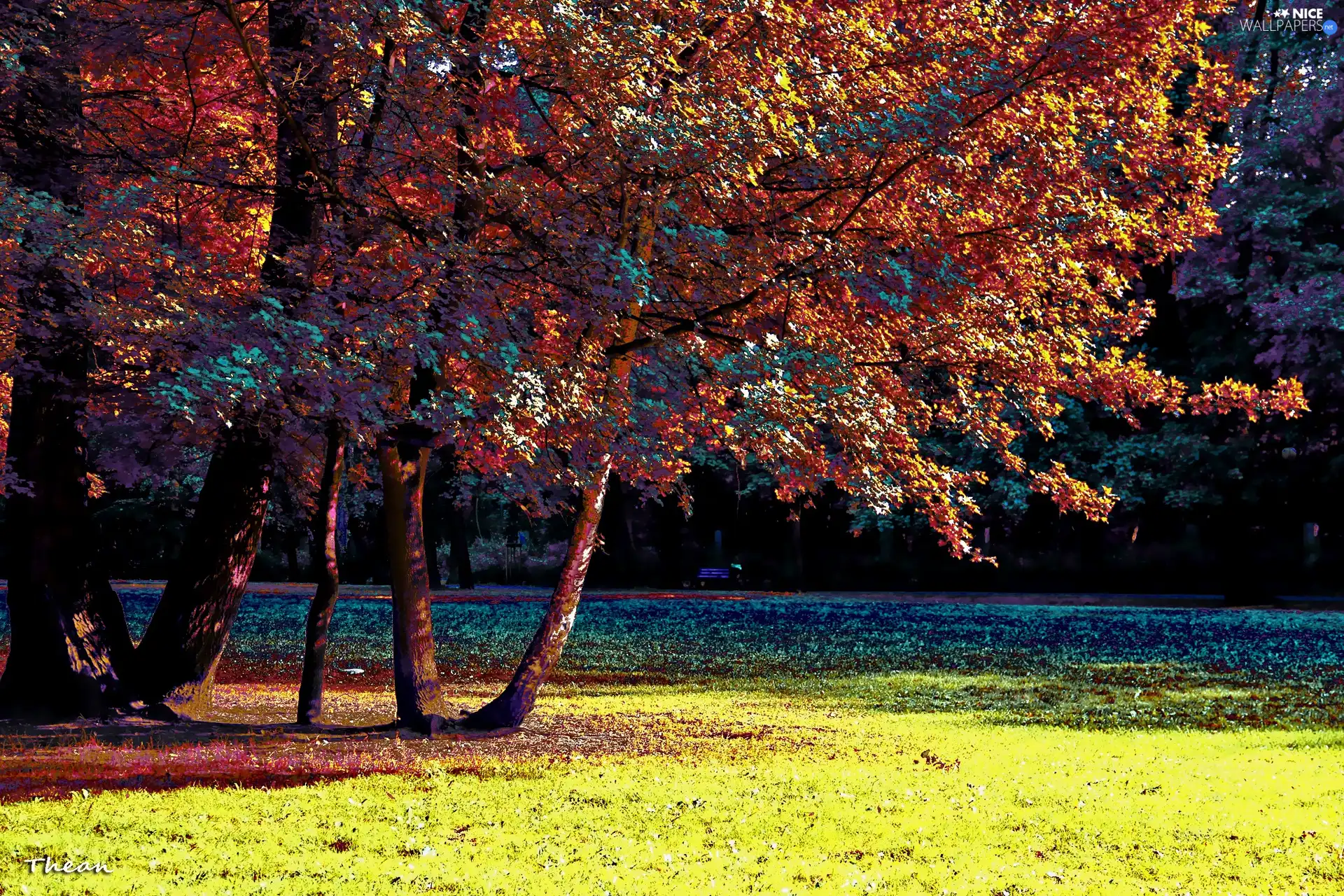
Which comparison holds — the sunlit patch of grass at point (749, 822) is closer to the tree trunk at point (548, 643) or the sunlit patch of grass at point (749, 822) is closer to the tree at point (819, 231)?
the tree trunk at point (548, 643)

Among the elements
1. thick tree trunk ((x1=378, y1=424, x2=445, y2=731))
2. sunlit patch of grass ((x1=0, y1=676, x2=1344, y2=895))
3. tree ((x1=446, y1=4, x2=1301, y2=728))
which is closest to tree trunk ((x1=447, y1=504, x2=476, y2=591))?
thick tree trunk ((x1=378, y1=424, x2=445, y2=731))

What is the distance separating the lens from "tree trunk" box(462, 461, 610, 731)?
1488 centimetres

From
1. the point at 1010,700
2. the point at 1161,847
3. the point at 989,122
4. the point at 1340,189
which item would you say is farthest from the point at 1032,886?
the point at 1340,189

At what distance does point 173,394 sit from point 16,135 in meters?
4.68

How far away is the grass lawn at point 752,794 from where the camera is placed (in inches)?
322

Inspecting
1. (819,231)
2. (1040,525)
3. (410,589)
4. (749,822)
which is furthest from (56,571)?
(1040,525)

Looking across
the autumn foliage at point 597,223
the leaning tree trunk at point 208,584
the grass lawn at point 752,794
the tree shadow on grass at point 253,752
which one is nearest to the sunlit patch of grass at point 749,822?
the grass lawn at point 752,794

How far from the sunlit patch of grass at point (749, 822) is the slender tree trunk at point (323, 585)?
2392mm

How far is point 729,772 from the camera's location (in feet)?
39.3

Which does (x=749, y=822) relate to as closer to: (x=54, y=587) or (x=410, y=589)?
(x=410, y=589)

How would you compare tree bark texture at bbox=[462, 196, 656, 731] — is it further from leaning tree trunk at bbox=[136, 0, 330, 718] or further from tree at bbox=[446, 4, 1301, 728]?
leaning tree trunk at bbox=[136, 0, 330, 718]

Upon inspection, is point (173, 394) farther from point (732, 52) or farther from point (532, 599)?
point (532, 599)

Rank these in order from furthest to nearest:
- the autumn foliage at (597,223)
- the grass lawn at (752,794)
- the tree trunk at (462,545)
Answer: the tree trunk at (462,545) < the autumn foliage at (597,223) < the grass lawn at (752,794)

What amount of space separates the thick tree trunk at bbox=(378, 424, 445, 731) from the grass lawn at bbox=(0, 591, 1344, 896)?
93 cm
